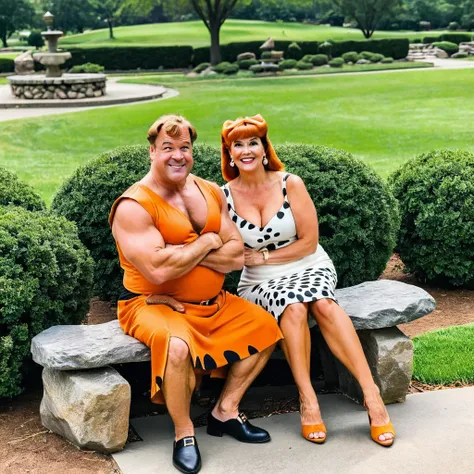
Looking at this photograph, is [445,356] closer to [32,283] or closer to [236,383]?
[236,383]

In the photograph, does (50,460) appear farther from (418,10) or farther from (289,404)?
(418,10)

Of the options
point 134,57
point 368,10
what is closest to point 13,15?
point 134,57

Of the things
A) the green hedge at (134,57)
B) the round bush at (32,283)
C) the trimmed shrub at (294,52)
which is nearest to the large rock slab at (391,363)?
the round bush at (32,283)

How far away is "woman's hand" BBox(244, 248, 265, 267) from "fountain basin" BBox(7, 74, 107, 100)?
72.9 ft

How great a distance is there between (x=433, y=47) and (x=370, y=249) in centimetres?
5038

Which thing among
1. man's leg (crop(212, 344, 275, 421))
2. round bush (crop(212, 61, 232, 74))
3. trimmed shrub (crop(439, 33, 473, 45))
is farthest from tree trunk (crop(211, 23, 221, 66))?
man's leg (crop(212, 344, 275, 421))

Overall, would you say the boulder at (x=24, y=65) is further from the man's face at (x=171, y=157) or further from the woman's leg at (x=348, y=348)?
the woman's leg at (x=348, y=348)

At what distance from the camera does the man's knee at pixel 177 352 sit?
3719mm

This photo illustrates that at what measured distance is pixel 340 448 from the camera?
12.7ft

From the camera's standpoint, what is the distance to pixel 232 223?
428cm

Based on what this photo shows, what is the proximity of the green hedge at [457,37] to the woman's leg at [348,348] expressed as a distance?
54.9 m

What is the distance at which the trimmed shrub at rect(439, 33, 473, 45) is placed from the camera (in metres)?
55.2

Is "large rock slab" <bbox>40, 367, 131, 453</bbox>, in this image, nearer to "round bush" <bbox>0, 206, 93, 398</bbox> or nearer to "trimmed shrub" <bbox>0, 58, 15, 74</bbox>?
"round bush" <bbox>0, 206, 93, 398</bbox>

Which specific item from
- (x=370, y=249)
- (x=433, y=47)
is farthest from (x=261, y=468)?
(x=433, y=47)
